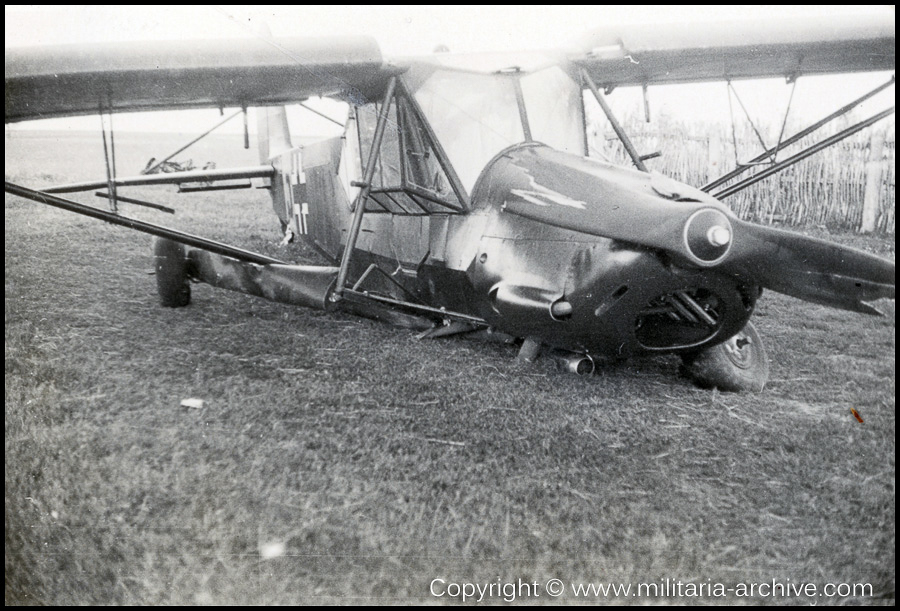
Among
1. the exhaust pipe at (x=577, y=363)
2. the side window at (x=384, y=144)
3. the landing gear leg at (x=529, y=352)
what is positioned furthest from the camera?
the side window at (x=384, y=144)

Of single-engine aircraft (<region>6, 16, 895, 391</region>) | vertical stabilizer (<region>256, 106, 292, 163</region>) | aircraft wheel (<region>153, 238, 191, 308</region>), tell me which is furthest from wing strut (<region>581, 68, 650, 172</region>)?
vertical stabilizer (<region>256, 106, 292, 163</region>)

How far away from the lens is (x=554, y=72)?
4.66 metres

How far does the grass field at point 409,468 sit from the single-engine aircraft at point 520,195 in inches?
18.2

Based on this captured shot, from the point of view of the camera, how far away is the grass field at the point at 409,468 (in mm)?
2445

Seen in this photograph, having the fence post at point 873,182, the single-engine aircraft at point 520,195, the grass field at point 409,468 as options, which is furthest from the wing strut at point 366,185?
the fence post at point 873,182

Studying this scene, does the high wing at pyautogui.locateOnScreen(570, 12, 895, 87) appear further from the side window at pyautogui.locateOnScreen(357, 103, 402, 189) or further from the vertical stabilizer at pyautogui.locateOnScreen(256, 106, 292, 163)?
the vertical stabilizer at pyautogui.locateOnScreen(256, 106, 292, 163)

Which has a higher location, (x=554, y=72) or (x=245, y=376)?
(x=554, y=72)

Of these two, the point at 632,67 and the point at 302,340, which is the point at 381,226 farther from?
the point at 632,67

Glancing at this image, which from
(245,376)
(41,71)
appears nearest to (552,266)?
(245,376)

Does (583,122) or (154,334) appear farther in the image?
(154,334)

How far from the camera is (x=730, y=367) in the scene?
13.8ft

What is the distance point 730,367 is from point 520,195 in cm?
187

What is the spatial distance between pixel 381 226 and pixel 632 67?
264 centimetres

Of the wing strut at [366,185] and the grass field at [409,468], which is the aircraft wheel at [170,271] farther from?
the wing strut at [366,185]
